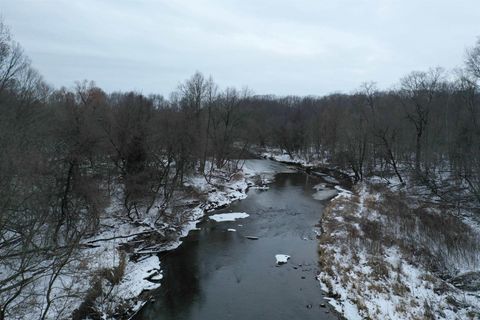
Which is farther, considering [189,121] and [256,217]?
[189,121]

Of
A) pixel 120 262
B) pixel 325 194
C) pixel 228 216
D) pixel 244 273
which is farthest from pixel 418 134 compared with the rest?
pixel 120 262

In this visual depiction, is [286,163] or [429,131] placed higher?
[429,131]

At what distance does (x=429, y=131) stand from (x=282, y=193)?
1901 centimetres

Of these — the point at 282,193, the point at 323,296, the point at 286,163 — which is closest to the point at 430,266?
the point at 323,296

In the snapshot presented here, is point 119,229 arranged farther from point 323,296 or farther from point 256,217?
point 323,296

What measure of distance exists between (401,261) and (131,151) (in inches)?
714

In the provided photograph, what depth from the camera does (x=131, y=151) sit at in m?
24.7

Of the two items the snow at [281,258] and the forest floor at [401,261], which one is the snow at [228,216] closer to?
the forest floor at [401,261]

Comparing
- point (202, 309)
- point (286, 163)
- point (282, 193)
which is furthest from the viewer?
point (286, 163)

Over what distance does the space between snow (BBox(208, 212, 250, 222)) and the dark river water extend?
52 cm

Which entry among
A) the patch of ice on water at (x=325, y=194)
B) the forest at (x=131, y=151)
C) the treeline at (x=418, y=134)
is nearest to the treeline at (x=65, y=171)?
the forest at (x=131, y=151)

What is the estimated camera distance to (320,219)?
25781 millimetres

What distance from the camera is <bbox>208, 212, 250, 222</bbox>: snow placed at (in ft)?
83.6

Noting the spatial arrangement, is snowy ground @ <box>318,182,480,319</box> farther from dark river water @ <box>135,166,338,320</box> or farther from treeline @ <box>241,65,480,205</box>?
treeline @ <box>241,65,480,205</box>
